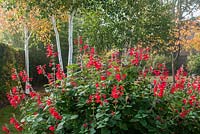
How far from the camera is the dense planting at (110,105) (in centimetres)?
268

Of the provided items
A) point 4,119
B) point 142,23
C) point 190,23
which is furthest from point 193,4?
point 4,119

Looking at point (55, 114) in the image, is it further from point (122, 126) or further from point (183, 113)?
point (183, 113)

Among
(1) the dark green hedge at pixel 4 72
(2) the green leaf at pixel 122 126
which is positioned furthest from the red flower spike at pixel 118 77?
(1) the dark green hedge at pixel 4 72

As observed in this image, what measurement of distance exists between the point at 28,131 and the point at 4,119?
15.8 ft

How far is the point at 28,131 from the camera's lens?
2.93m

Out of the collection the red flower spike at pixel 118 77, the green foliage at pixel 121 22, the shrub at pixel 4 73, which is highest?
the green foliage at pixel 121 22

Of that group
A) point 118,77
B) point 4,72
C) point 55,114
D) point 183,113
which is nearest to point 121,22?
point 4,72

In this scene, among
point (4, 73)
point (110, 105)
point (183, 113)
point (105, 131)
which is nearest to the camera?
point (105, 131)

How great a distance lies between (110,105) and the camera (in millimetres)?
2777

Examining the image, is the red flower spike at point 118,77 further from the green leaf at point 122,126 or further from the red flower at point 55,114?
the red flower at point 55,114

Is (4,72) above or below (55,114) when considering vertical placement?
below

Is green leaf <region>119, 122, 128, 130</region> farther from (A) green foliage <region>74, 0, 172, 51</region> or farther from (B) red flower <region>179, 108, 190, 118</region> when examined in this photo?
(A) green foliage <region>74, 0, 172, 51</region>

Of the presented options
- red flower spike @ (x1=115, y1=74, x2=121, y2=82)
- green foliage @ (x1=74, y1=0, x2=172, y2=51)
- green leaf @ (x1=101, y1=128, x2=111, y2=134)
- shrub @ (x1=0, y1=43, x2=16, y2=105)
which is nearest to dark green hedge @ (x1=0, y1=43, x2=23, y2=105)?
shrub @ (x1=0, y1=43, x2=16, y2=105)

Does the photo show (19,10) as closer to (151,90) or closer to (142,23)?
(142,23)
